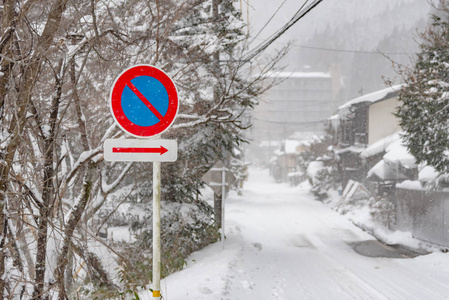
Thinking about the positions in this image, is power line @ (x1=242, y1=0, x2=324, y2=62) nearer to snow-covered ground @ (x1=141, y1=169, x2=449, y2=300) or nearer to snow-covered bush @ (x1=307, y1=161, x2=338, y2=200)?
snow-covered ground @ (x1=141, y1=169, x2=449, y2=300)

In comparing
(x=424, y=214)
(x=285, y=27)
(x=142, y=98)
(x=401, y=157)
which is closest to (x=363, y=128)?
(x=401, y=157)

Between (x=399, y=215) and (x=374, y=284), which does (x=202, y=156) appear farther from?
(x=399, y=215)

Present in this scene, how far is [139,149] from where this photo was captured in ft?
11.9

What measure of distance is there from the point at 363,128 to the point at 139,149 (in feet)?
102

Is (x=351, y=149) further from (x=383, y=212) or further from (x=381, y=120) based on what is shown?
(x=383, y=212)

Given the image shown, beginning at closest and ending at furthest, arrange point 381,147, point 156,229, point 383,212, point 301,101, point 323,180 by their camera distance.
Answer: point 156,229
point 383,212
point 381,147
point 323,180
point 301,101

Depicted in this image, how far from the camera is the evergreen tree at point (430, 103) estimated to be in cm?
1133

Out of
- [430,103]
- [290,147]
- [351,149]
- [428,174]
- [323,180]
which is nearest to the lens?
[430,103]

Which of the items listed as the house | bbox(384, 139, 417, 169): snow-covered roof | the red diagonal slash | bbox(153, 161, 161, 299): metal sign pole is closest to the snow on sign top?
the red diagonal slash

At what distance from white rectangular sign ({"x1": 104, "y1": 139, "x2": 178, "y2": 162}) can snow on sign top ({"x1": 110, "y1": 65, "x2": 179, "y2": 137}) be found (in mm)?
85

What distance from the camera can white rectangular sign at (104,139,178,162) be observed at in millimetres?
3590

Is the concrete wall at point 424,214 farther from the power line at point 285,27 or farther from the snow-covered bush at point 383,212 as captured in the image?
the power line at point 285,27

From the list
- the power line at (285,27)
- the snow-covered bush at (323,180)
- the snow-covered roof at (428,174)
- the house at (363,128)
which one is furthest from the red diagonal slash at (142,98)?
the snow-covered bush at (323,180)

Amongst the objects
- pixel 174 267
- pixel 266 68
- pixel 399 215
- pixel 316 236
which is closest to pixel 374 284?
pixel 174 267
